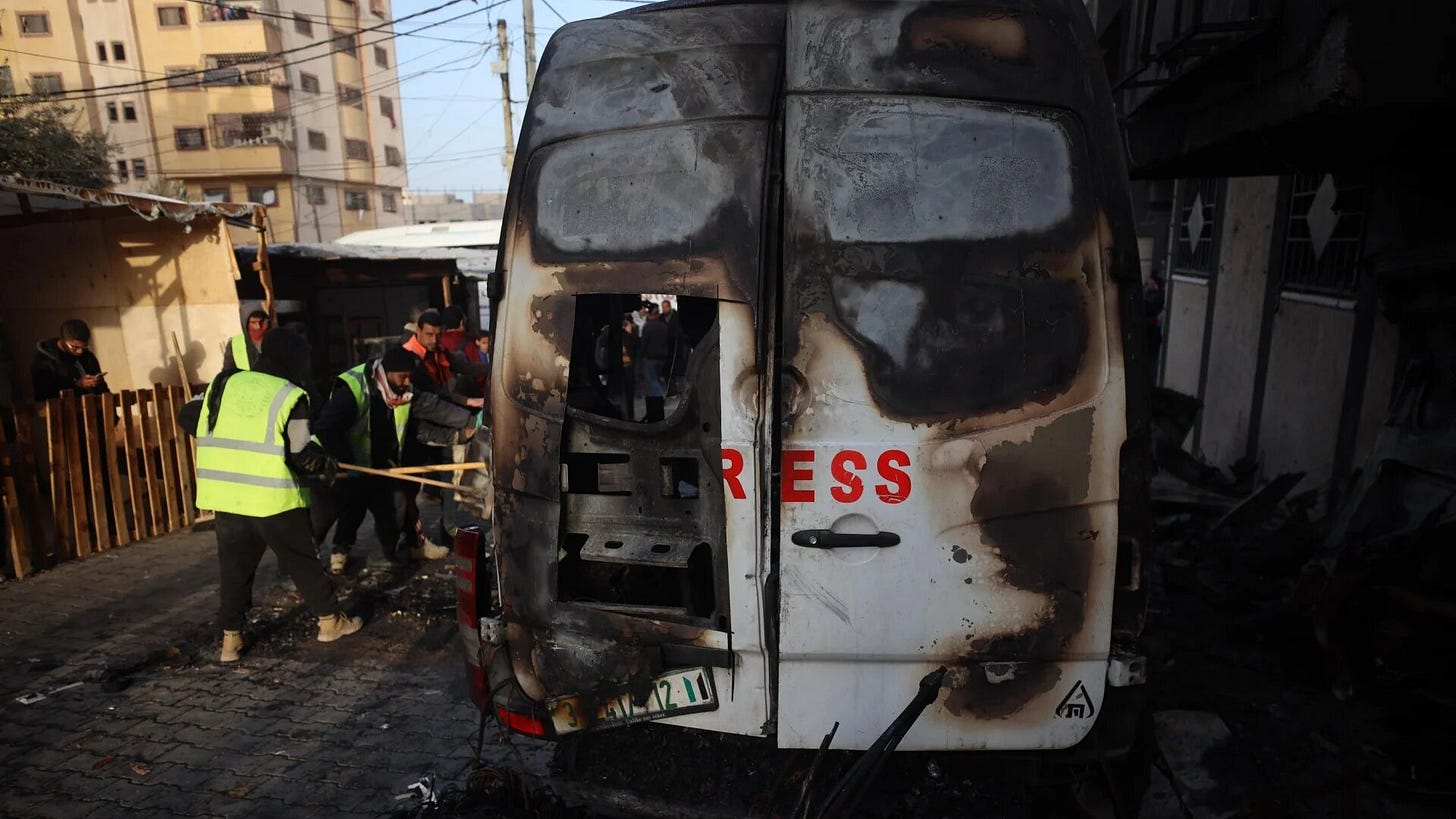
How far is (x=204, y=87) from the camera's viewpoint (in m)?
34.3

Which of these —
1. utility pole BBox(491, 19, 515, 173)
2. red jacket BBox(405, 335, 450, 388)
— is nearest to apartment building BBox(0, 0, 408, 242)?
utility pole BBox(491, 19, 515, 173)

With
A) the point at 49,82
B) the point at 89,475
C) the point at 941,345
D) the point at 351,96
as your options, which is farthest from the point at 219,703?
the point at 351,96

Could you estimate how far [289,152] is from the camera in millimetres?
35969

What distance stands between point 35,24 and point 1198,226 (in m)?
42.0

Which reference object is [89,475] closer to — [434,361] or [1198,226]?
[434,361]

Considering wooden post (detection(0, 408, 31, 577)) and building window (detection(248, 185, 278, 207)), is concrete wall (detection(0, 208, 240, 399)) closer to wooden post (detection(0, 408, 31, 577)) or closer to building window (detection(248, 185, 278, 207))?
wooden post (detection(0, 408, 31, 577))

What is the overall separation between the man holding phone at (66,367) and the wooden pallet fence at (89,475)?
397mm

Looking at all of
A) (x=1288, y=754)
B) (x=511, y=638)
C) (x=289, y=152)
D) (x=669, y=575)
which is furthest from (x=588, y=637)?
(x=289, y=152)

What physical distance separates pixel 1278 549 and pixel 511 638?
4.79 metres

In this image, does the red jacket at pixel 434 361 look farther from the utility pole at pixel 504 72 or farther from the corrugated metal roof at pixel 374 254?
the utility pole at pixel 504 72

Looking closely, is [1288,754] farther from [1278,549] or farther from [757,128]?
[757,128]

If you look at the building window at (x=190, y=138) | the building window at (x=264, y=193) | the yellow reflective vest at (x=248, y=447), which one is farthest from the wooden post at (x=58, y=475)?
the building window at (x=190, y=138)

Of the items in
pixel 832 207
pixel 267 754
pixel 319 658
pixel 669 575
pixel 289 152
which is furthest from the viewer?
pixel 289 152

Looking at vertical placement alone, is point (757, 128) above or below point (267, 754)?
above
